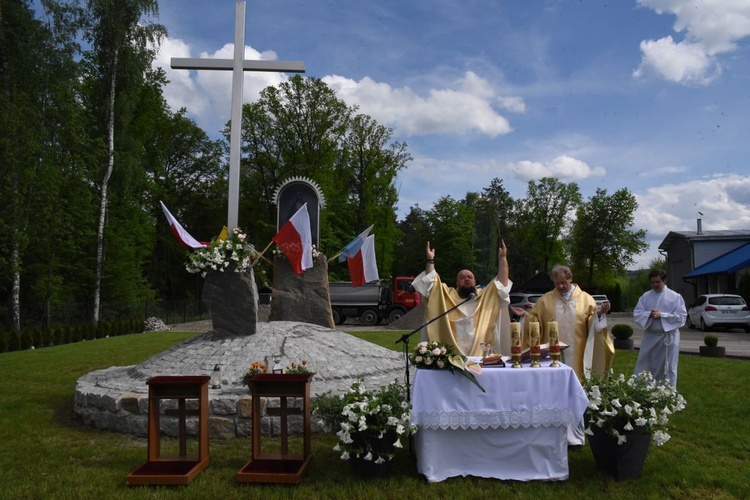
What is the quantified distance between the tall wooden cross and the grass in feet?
13.3

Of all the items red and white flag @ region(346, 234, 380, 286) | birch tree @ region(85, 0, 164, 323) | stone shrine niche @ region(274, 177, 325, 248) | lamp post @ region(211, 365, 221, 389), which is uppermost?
birch tree @ region(85, 0, 164, 323)

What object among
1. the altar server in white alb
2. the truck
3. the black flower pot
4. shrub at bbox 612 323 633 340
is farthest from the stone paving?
the truck

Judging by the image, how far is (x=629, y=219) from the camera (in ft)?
159

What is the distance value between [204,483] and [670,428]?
5.14 meters

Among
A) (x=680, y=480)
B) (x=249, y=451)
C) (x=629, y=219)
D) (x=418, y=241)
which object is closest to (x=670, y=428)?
(x=680, y=480)

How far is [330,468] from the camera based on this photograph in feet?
17.6

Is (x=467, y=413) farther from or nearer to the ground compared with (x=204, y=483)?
farther from the ground

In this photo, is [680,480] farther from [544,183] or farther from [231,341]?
[544,183]

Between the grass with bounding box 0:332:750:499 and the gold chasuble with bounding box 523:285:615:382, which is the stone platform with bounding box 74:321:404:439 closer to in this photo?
the grass with bounding box 0:332:750:499

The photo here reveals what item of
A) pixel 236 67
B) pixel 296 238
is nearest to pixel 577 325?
pixel 296 238

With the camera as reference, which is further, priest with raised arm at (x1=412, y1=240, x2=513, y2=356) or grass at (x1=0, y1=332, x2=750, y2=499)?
priest with raised arm at (x1=412, y1=240, x2=513, y2=356)

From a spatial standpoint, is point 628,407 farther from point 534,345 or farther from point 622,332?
point 622,332

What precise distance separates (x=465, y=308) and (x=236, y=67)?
5.75 meters

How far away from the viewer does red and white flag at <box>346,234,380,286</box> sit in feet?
37.6
